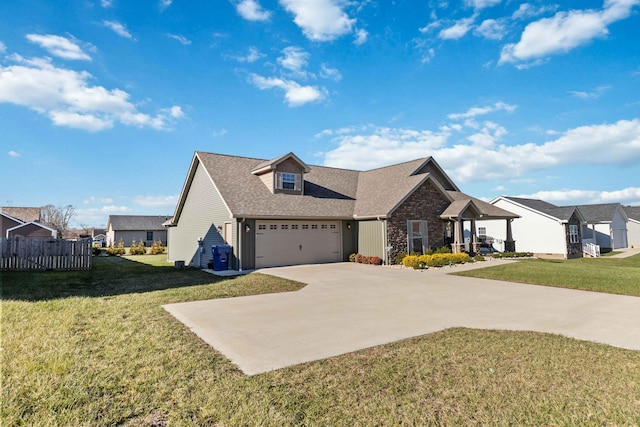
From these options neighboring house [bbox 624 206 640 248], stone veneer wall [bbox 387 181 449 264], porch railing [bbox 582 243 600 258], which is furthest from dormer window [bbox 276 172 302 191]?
neighboring house [bbox 624 206 640 248]

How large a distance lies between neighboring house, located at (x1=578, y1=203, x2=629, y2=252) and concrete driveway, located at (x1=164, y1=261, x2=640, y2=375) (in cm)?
2788

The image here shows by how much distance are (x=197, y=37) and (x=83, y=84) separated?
4.70m

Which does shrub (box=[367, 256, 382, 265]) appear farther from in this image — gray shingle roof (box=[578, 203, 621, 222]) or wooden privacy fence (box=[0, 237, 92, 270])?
gray shingle roof (box=[578, 203, 621, 222])

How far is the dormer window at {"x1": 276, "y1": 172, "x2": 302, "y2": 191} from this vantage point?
19.0 meters

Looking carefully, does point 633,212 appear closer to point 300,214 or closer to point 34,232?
point 300,214

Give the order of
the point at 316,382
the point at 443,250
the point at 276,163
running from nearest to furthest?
the point at 316,382, the point at 276,163, the point at 443,250

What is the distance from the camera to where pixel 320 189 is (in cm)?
2136

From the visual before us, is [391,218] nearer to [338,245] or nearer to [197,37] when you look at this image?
[338,245]

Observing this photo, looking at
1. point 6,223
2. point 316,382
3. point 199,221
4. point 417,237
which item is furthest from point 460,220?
point 6,223

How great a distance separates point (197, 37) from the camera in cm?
1274

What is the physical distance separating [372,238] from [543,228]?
16.4 m

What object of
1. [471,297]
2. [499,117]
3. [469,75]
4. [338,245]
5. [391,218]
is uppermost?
[469,75]

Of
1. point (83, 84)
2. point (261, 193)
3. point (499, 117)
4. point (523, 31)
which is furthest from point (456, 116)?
point (83, 84)

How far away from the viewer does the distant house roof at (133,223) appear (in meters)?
46.3
